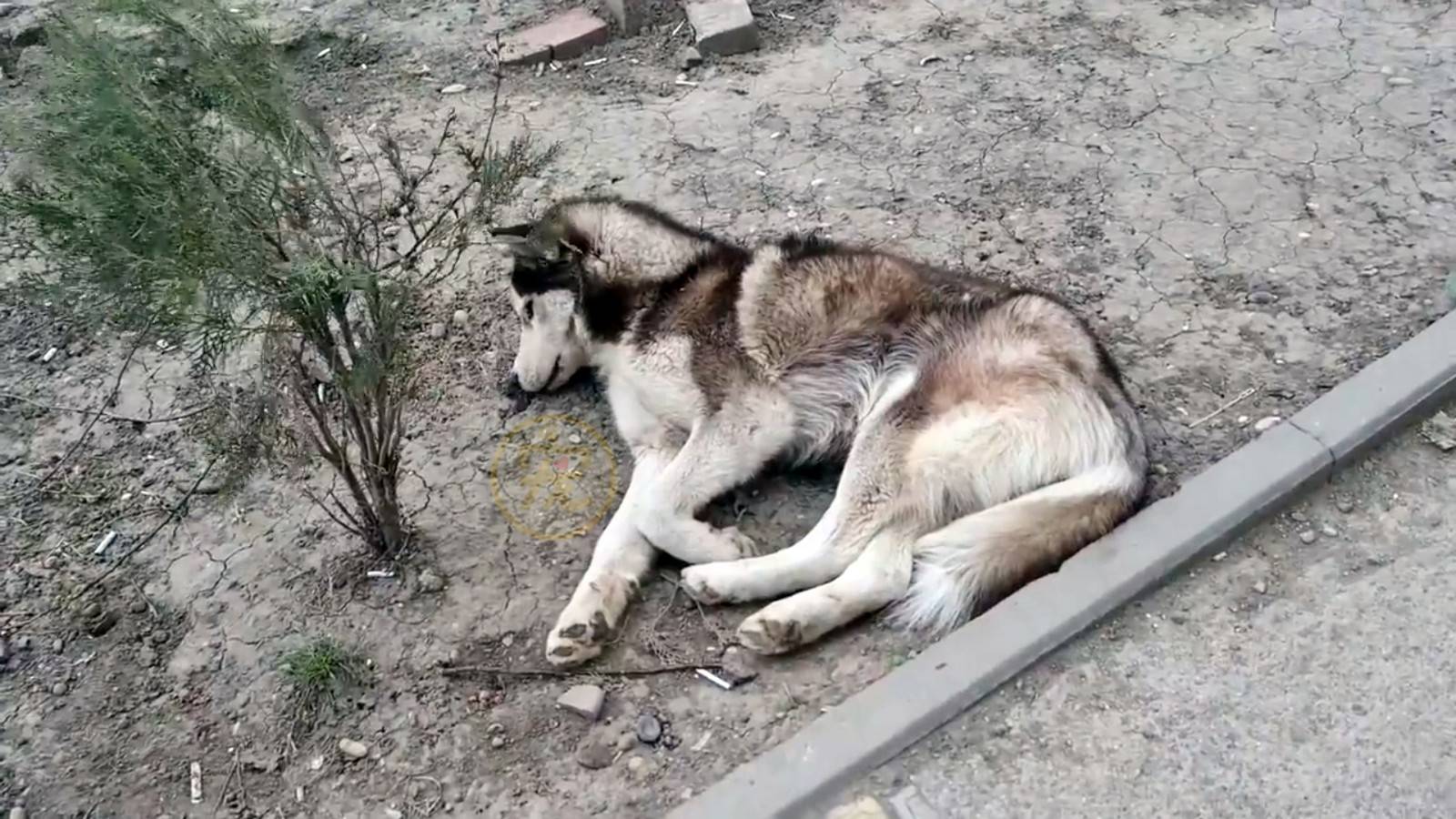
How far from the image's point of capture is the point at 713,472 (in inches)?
128

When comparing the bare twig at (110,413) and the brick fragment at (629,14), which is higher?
the brick fragment at (629,14)

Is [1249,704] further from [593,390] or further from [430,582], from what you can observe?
[593,390]

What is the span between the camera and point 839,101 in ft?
17.6

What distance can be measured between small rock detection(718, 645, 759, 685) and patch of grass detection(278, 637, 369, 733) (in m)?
0.97

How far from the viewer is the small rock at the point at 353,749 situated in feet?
8.90

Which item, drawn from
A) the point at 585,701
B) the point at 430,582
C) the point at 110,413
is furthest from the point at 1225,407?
the point at 110,413

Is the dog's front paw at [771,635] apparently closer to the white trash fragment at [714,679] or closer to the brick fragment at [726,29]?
the white trash fragment at [714,679]

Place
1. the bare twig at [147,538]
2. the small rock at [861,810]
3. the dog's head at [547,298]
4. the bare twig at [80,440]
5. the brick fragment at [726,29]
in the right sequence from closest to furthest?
the small rock at [861,810] < the bare twig at [147,538] < the dog's head at [547,298] < the bare twig at [80,440] < the brick fragment at [726,29]

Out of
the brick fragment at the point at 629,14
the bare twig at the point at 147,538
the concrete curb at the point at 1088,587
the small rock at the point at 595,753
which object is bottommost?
the concrete curb at the point at 1088,587

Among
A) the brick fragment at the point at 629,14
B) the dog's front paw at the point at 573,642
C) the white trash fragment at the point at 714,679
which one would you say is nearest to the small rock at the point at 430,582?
the dog's front paw at the point at 573,642

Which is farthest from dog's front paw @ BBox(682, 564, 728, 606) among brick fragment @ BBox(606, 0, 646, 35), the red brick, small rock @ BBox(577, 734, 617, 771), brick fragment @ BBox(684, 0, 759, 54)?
brick fragment @ BBox(606, 0, 646, 35)

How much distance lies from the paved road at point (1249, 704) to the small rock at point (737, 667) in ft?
1.50

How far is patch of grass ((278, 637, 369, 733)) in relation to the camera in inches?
111

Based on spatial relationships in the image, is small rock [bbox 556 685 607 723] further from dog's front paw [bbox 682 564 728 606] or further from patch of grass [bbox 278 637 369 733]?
patch of grass [bbox 278 637 369 733]
